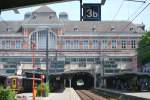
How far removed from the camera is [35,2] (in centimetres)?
1848

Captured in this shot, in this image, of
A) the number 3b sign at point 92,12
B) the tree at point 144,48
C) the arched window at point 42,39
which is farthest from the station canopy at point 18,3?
the arched window at point 42,39

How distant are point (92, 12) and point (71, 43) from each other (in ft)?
349

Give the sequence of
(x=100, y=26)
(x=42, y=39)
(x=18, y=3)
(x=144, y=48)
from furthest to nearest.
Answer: (x=100, y=26)
(x=42, y=39)
(x=144, y=48)
(x=18, y=3)

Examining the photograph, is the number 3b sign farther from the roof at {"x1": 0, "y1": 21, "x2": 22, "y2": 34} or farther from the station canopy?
the roof at {"x1": 0, "y1": 21, "x2": 22, "y2": 34}

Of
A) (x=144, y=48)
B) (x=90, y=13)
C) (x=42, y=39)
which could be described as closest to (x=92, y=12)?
(x=90, y=13)

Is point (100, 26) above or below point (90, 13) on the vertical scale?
above

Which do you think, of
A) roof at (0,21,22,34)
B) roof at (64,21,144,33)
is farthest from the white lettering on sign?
roof at (64,21,144,33)

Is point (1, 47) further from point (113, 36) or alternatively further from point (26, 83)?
point (26, 83)

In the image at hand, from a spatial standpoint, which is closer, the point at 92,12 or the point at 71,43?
the point at 92,12

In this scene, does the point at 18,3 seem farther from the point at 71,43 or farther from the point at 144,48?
the point at 71,43

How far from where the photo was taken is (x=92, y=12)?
19.6 metres

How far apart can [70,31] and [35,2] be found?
110311 millimetres

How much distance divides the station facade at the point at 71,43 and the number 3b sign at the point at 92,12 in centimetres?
8390

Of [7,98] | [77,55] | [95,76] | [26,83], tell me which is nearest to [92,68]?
[95,76]
